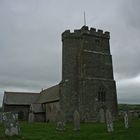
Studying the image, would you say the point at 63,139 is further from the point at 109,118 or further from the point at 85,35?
the point at 85,35

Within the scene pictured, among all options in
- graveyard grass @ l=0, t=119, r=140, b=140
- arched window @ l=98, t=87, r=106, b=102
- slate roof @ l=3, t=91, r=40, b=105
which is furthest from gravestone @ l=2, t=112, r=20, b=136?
slate roof @ l=3, t=91, r=40, b=105

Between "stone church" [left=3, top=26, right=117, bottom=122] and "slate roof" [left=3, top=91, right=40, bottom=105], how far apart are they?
18258 millimetres

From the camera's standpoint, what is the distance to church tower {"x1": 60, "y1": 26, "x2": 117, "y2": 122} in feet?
108

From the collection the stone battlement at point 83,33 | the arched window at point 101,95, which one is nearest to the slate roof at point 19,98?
the stone battlement at point 83,33

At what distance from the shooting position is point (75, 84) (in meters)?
34.4

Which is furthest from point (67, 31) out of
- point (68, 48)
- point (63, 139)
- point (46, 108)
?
point (63, 139)

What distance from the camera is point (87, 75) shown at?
3378 cm

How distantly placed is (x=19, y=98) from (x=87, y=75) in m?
23.5

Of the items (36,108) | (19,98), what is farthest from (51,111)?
(19,98)

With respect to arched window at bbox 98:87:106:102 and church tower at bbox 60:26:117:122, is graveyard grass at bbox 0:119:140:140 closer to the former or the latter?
church tower at bbox 60:26:117:122

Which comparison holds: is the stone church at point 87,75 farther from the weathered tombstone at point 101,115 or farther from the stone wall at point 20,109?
the stone wall at point 20,109

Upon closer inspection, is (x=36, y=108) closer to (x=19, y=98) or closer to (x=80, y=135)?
(x=19, y=98)

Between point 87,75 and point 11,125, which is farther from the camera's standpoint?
point 87,75

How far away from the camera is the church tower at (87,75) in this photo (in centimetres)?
3306
